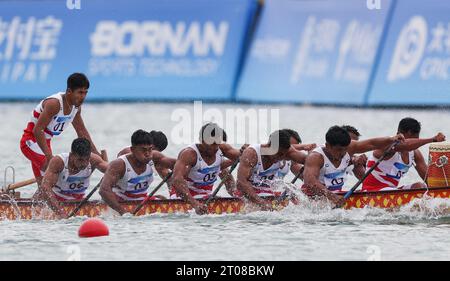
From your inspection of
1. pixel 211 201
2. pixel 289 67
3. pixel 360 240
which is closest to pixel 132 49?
pixel 289 67

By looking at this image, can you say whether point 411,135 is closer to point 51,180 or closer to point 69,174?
point 69,174

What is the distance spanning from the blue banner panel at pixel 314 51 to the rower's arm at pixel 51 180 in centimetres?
1460

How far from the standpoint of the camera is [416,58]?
89.5 ft

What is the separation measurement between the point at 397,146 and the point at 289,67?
1514 centimetres

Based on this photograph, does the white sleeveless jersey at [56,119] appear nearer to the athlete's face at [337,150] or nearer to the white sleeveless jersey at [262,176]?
Result: the white sleeveless jersey at [262,176]

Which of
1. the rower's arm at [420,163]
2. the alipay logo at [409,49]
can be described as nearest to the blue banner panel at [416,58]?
the alipay logo at [409,49]

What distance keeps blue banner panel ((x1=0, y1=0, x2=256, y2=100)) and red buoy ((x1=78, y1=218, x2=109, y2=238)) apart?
17047 mm

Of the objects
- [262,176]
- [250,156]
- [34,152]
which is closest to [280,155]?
[250,156]

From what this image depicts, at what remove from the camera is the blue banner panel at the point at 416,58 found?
2650cm

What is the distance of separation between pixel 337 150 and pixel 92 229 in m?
2.94

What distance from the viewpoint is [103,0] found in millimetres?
30375
